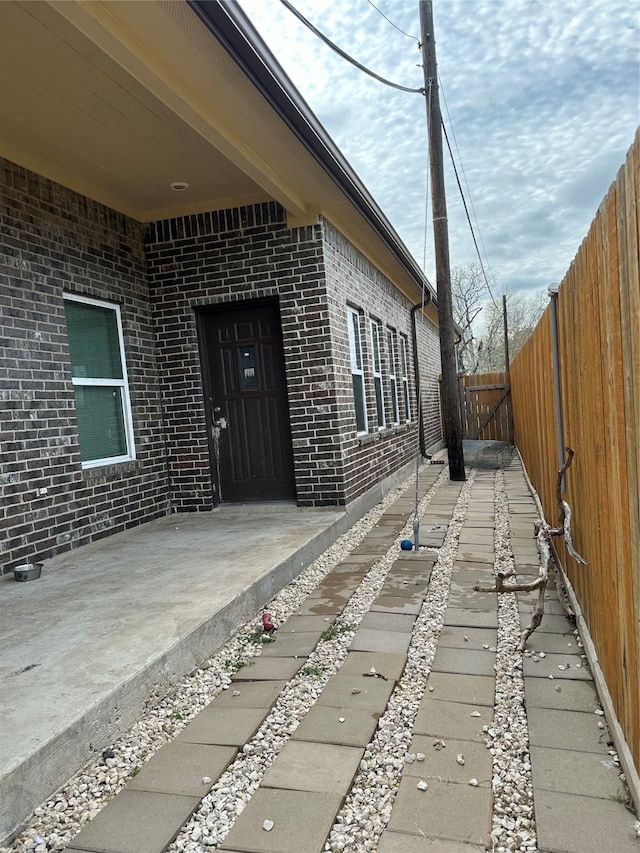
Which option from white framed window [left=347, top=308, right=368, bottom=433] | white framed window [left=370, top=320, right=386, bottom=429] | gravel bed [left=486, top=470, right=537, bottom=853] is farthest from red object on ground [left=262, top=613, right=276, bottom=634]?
white framed window [left=370, top=320, right=386, bottom=429]

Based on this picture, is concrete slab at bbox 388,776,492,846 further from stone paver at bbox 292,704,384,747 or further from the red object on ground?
the red object on ground

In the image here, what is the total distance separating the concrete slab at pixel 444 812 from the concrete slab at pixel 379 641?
1057mm

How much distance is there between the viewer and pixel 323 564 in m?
4.63

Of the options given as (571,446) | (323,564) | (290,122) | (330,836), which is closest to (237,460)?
(323,564)

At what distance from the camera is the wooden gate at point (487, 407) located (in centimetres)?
1393

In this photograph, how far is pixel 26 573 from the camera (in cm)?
381

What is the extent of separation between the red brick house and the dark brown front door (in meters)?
0.02

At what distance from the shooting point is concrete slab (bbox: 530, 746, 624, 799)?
1.79 meters

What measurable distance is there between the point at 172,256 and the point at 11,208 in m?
1.90

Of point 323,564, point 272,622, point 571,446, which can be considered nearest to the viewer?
point 571,446

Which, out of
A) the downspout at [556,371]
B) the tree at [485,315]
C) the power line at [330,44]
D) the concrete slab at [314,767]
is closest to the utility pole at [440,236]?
the power line at [330,44]

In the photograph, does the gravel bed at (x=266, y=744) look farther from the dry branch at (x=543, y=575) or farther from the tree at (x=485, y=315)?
the tree at (x=485, y=315)

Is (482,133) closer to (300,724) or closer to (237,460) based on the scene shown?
→ (237,460)

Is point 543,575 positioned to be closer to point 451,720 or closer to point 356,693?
point 451,720
